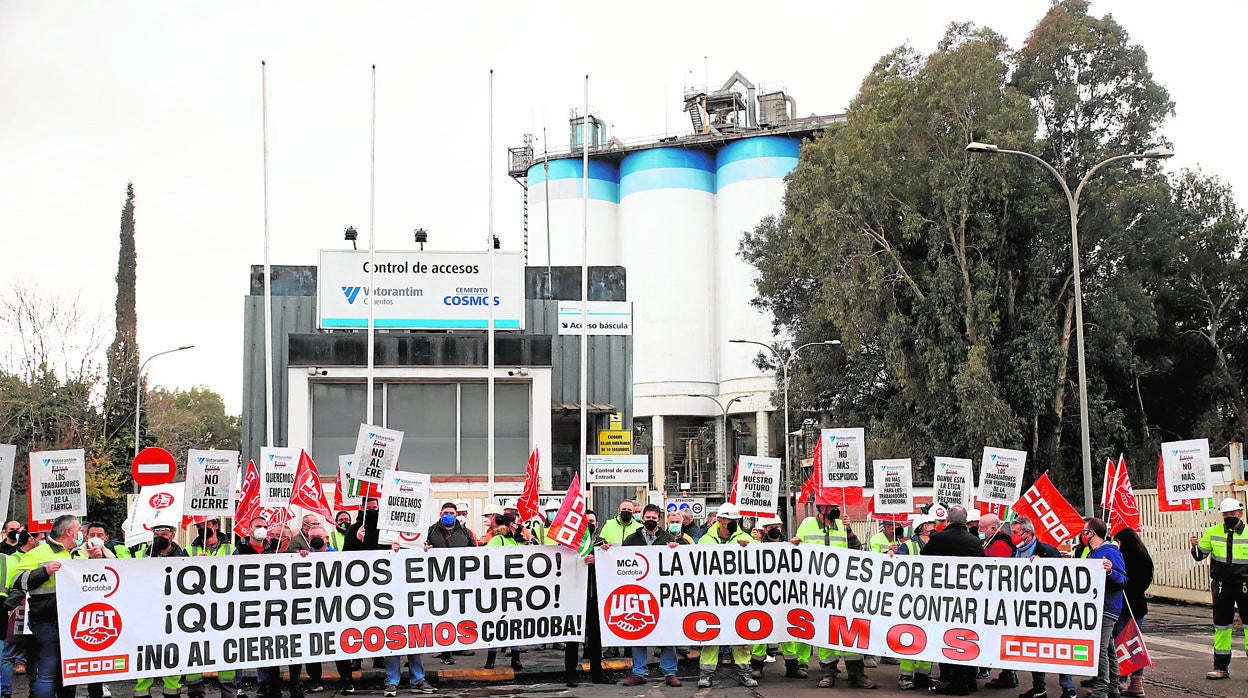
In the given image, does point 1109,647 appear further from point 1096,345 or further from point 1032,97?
point 1032,97

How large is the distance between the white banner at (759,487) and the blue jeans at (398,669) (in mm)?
6330

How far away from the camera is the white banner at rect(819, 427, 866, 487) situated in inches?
690

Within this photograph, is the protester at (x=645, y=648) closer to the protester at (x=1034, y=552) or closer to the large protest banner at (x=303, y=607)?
the large protest banner at (x=303, y=607)

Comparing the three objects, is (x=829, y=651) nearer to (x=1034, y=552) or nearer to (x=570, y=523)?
(x=1034, y=552)

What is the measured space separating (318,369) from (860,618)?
76.1ft

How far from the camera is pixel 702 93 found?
266ft

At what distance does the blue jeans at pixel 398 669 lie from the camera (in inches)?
475

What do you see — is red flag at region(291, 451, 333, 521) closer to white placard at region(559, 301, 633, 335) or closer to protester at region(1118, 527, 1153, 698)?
protester at region(1118, 527, 1153, 698)

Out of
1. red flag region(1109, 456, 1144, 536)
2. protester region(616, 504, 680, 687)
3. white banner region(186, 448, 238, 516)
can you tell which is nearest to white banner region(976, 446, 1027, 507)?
red flag region(1109, 456, 1144, 536)

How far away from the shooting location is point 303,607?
1177 cm

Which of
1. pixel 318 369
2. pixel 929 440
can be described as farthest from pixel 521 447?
pixel 929 440

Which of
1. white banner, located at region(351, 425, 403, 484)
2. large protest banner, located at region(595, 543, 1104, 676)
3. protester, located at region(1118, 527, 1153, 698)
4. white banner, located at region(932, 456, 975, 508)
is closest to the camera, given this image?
large protest banner, located at region(595, 543, 1104, 676)

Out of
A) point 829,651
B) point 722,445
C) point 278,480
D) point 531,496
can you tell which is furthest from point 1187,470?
point 722,445

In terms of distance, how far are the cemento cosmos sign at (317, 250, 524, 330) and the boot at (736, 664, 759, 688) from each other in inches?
844
